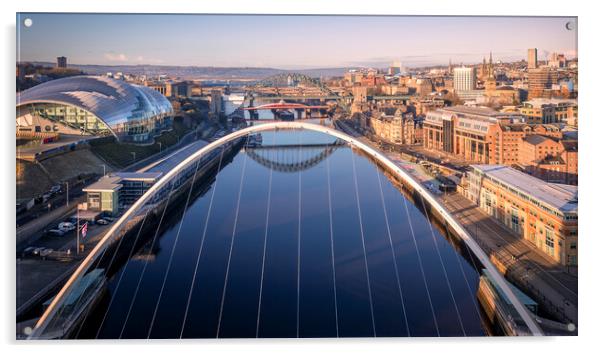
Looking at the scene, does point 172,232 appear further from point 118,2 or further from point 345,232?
point 118,2

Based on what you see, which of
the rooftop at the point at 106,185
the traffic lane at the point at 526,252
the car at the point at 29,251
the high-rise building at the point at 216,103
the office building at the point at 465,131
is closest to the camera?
the traffic lane at the point at 526,252

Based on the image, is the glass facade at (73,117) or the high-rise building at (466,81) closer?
the glass facade at (73,117)

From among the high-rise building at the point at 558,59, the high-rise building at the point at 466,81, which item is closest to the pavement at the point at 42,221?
the high-rise building at the point at 558,59

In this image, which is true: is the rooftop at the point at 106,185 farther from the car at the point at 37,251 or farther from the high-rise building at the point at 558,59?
the high-rise building at the point at 558,59

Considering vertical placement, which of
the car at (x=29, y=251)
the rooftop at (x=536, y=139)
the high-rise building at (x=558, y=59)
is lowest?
the car at (x=29, y=251)

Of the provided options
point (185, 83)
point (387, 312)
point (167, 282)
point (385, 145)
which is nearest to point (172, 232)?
point (167, 282)

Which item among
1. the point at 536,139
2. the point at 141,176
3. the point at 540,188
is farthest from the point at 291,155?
the point at 540,188

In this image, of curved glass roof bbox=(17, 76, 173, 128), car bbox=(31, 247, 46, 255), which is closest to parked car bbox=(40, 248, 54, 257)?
car bbox=(31, 247, 46, 255)

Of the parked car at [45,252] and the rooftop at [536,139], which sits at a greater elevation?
the rooftop at [536,139]
